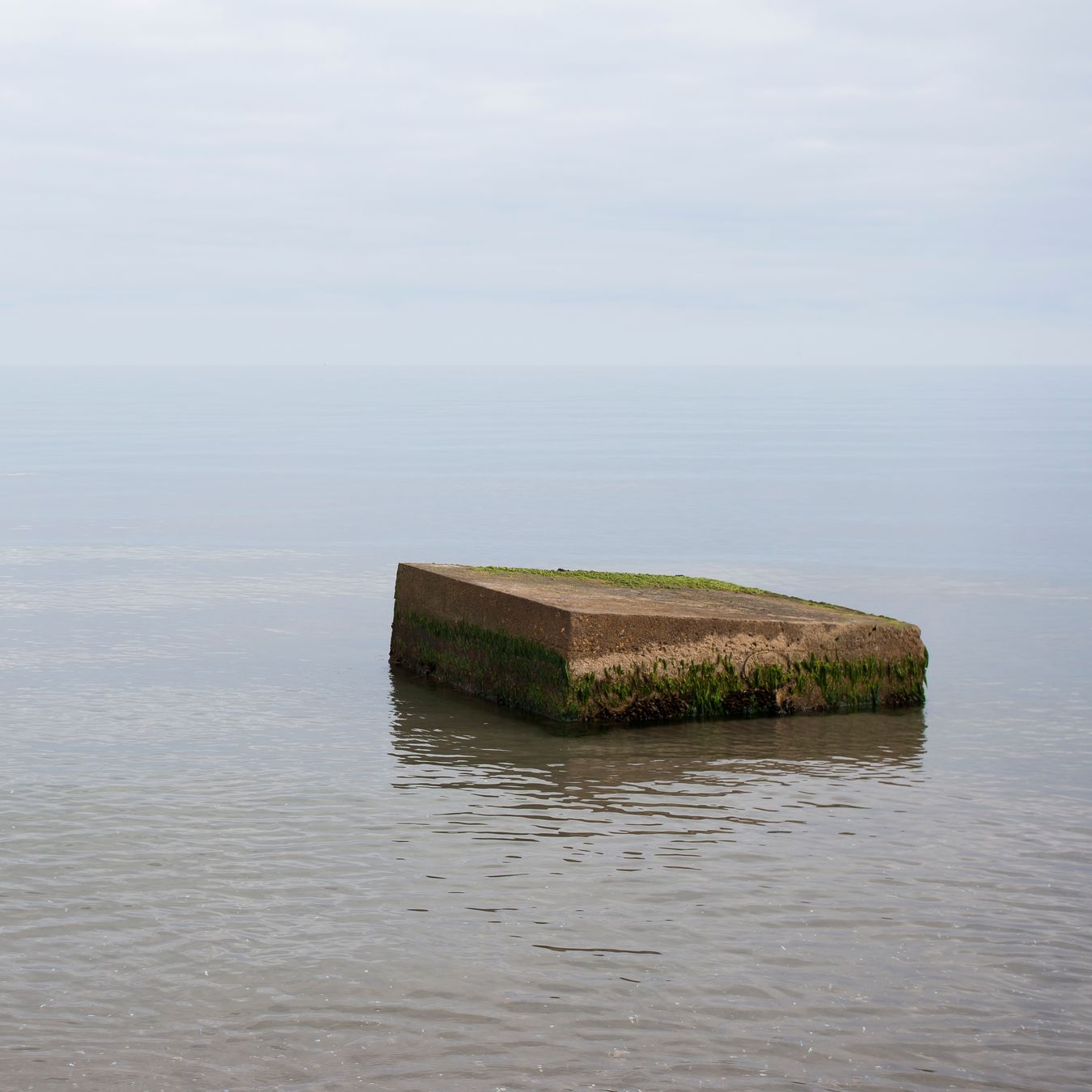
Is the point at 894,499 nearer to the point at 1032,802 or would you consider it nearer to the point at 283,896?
the point at 1032,802

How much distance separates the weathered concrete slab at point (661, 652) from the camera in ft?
45.9

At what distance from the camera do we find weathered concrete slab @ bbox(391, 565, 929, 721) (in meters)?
14.0

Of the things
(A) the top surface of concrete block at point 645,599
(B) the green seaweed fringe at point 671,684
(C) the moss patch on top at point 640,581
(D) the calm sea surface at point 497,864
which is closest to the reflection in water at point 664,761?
(D) the calm sea surface at point 497,864

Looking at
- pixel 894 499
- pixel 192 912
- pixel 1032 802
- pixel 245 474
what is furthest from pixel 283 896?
pixel 245 474

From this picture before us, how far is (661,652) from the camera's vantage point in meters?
14.2

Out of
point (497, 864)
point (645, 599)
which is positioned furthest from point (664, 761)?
point (497, 864)

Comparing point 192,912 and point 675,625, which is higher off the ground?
point 675,625

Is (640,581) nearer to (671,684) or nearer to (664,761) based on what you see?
(671,684)

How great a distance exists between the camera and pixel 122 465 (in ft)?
189

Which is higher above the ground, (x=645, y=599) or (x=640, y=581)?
(x=640, y=581)

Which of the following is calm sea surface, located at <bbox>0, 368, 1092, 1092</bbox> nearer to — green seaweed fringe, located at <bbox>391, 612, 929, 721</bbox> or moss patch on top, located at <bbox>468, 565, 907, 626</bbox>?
green seaweed fringe, located at <bbox>391, 612, 929, 721</bbox>

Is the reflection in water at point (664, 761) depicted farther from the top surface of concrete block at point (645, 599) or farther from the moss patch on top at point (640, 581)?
the moss patch on top at point (640, 581)

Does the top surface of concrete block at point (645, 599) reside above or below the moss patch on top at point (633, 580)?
below

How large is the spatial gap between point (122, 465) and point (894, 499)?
2880 cm
